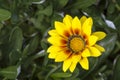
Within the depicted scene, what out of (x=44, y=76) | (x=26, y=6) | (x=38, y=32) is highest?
(x=26, y=6)

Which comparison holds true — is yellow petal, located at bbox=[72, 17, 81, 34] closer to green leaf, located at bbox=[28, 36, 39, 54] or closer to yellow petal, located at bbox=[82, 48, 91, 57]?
yellow petal, located at bbox=[82, 48, 91, 57]

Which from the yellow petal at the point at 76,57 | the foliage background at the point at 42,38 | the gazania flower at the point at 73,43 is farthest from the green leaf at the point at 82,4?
Result: the yellow petal at the point at 76,57

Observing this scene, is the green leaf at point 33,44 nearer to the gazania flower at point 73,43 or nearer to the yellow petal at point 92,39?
the gazania flower at point 73,43

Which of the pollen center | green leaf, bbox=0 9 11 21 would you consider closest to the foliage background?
green leaf, bbox=0 9 11 21

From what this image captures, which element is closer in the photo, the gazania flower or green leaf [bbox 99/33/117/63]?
the gazania flower

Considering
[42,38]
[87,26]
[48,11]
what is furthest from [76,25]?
[42,38]

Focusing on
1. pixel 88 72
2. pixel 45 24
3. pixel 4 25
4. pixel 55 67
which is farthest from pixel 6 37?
pixel 88 72

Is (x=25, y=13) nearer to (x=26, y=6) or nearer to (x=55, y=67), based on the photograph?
(x=26, y=6)
